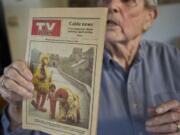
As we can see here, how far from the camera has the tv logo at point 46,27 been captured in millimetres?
672

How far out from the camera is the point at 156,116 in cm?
63

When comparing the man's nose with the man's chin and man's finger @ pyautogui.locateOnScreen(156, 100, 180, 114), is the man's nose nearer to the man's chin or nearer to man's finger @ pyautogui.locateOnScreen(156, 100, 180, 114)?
the man's chin

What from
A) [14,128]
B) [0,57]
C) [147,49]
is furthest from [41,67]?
[0,57]

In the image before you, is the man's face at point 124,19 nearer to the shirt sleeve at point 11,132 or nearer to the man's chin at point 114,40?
the man's chin at point 114,40

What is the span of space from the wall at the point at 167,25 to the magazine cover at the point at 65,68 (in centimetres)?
62

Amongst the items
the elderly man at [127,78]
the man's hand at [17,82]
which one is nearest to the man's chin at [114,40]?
the elderly man at [127,78]

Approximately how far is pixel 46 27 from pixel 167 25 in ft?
2.24

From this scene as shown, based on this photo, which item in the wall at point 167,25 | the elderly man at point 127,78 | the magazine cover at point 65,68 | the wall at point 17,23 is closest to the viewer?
the magazine cover at point 65,68

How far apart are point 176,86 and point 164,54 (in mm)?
121

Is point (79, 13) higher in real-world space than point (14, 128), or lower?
higher

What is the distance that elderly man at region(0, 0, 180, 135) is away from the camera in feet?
2.52

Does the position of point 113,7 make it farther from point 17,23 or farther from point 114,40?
point 17,23

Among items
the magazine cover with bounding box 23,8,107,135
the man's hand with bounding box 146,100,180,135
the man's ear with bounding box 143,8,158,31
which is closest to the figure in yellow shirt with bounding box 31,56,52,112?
the magazine cover with bounding box 23,8,107,135

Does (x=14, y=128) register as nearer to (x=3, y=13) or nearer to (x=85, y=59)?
(x=85, y=59)
